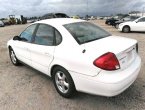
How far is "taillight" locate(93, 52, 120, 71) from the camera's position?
335 centimetres

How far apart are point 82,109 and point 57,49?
50.9 inches

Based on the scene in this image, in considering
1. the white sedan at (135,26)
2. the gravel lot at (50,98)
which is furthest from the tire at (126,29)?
the gravel lot at (50,98)

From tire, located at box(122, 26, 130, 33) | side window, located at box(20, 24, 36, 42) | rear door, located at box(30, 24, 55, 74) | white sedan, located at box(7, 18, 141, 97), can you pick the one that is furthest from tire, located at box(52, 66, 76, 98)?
tire, located at box(122, 26, 130, 33)

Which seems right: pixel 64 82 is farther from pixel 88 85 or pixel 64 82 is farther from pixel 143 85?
pixel 143 85

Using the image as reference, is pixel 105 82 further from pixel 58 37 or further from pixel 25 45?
pixel 25 45

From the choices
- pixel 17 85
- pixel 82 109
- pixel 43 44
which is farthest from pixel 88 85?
pixel 17 85

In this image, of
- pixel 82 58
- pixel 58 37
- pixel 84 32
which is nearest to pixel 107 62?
pixel 82 58

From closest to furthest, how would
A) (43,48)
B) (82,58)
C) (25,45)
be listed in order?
1. (82,58)
2. (43,48)
3. (25,45)

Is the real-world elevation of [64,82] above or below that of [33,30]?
Answer: below

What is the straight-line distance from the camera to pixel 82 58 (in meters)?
3.52

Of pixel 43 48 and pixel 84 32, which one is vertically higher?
pixel 84 32

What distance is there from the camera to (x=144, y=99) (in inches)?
159

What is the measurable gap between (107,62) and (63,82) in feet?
Result: 3.93

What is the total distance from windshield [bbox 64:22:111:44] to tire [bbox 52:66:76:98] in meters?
0.71
